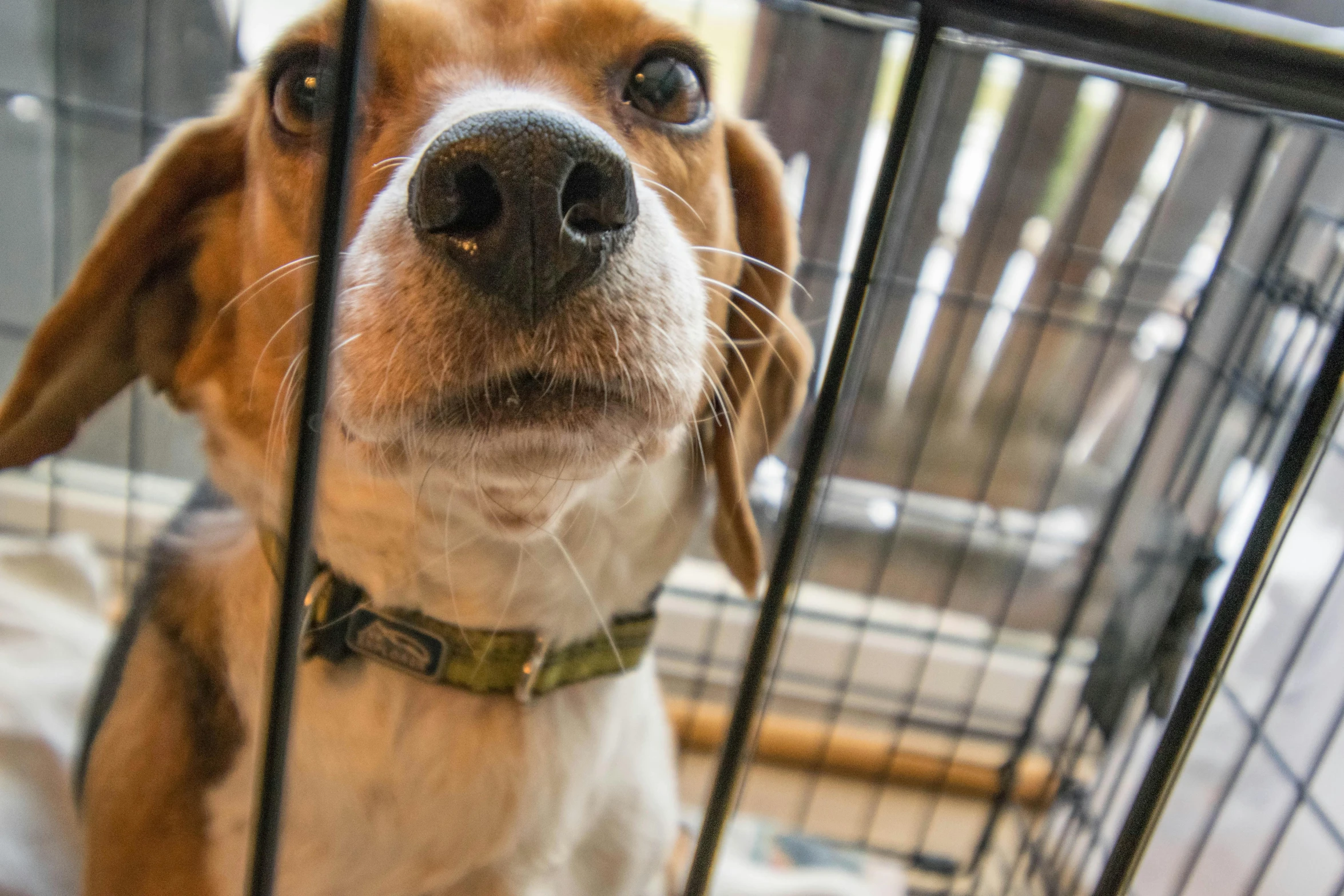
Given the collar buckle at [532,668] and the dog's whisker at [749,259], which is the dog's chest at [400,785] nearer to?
the collar buckle at [532,668]

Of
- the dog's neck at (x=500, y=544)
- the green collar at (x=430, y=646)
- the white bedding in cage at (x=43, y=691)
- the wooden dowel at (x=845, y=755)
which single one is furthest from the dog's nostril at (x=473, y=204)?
the wooden dowel at (x=845, y=755)

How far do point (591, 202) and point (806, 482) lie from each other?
0.68 ft

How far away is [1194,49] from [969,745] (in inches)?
66.3

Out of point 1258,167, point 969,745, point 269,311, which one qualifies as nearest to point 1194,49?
point 269,311

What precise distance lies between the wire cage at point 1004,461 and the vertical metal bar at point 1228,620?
0.27m

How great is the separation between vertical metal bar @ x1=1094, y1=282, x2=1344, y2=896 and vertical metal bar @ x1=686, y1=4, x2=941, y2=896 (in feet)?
0.71

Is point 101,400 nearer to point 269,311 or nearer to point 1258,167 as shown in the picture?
point 269,311

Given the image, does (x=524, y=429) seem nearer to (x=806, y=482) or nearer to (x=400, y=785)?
(x=806, y=482)

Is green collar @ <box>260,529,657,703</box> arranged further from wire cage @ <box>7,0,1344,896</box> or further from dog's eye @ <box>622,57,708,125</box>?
dog's eye @ <box>622,57,708,125</box>

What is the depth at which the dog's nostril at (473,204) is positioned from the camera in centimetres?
49

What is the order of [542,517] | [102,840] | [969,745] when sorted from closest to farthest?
[542,517] < [102,840] < [969,745]

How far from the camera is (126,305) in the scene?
2.64ft

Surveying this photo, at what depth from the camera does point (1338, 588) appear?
1.26 meters

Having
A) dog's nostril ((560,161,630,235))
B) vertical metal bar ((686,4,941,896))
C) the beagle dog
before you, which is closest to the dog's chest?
the beagle dog
